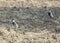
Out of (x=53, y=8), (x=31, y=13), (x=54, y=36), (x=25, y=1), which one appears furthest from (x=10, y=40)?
(x=25, y=1)

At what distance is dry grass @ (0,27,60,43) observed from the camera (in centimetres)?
1195

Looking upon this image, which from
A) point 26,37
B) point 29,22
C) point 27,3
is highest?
point 26,37

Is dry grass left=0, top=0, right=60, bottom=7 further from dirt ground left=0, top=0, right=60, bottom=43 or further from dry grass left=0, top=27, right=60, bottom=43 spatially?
dry grass left=0, top=27, right=60, bottom=43

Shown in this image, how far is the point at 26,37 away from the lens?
12.6 meters

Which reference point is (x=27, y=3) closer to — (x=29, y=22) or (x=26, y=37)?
(x=29, y=22)

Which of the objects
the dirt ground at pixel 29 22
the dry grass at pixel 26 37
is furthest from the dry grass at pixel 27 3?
the dry grass at pixel 26 37

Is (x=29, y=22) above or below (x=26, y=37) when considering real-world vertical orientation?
below

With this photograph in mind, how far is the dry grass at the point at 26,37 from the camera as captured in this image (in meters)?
11.9

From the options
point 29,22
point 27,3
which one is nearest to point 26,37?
point 29,22

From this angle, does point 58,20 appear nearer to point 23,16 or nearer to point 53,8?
point 23,16

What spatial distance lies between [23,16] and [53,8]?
13.9 feet

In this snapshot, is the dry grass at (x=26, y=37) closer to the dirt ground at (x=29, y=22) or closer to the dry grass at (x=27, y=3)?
the dirt ground at (x=29, y=22)

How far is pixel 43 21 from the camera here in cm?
1638

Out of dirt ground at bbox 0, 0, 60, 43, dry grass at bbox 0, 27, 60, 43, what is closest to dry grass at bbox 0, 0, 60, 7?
dirt ground at bbox 0, 0, 60, 43
